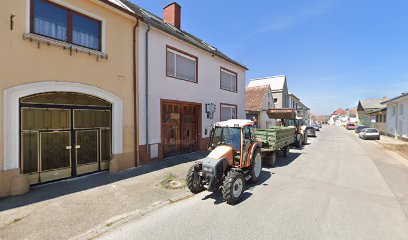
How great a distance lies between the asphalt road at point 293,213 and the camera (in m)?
3.78

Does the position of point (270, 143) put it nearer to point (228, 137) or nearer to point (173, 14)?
point (228, 137)

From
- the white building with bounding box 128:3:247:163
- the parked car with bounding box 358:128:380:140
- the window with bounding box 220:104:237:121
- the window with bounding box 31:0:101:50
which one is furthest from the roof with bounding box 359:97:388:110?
the window with bounding box 31:0:101:50

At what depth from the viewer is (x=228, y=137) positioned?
20.5ft

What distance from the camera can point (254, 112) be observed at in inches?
870

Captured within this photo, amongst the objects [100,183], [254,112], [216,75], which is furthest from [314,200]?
[254,112]

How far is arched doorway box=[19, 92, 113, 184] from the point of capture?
5830 millimetres

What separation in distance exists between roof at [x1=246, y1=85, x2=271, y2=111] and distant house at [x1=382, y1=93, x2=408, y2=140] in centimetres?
1269

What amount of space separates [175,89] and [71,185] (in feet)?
19.9

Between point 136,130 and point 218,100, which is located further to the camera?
point 218,100

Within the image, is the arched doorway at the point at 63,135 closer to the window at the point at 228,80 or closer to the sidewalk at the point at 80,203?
the sidewalk at the point at 80,203

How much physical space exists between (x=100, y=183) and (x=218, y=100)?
9.07 metres

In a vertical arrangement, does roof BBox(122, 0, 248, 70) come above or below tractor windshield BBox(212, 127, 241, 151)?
above

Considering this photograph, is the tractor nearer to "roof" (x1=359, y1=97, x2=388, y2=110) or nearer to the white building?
the white building

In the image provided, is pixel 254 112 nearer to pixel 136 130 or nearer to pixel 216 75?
pixel 216 75
